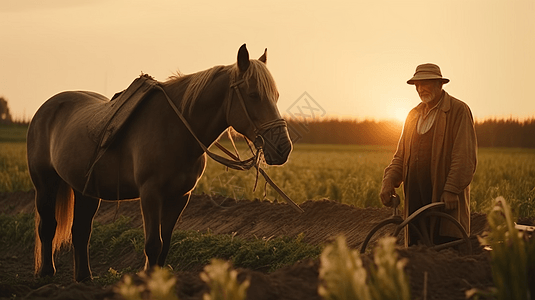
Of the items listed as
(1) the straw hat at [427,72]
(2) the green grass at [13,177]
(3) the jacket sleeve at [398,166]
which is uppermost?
(1) the straw hat at [427,72]

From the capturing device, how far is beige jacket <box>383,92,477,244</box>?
4461mm

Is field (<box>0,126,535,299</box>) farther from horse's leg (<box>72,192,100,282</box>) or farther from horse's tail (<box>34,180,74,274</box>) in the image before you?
horse's tail (<box>34,180,74,274</box>)

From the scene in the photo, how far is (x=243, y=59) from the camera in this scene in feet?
15.9

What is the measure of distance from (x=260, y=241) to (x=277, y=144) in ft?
9.13

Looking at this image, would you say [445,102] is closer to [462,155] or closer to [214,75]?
[462,155]

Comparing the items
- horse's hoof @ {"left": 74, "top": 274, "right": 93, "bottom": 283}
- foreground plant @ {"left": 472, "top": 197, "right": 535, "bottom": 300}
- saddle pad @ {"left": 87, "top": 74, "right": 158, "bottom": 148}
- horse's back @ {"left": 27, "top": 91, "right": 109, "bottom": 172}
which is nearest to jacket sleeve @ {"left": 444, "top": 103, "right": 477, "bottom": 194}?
foreground plant @ {"left": 472, "top": 197, "right": 535, "bottom": 300}

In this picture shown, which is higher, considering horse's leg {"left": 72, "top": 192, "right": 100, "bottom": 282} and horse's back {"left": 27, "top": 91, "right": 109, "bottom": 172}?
horse's back {"left": 27, "top": 91, "right": 109, "bottom": 172}

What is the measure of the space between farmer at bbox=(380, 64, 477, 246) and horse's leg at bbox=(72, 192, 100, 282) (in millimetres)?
3429

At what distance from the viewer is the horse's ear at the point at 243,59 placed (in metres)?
4.79

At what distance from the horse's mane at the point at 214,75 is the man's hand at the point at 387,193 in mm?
1087

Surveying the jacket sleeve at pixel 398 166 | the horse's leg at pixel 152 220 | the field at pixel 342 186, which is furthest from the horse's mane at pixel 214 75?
the field at pixel 342 186

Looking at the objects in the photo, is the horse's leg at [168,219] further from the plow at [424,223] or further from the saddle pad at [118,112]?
the plow at [424,223]

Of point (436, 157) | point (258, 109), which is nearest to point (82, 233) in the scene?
point (258, 109)

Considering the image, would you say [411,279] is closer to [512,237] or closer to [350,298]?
[512,237]
